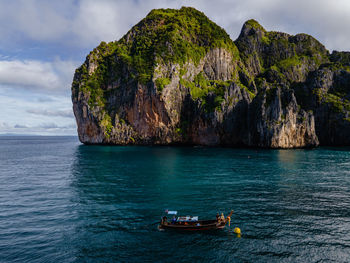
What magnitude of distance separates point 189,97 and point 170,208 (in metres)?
96.6

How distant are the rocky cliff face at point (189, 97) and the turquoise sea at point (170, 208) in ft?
201

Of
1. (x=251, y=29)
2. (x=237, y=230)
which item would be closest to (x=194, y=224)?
(x=237, y=230)

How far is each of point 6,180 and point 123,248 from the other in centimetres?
4113

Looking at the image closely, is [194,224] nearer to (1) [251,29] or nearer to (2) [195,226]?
(2) [195,226]

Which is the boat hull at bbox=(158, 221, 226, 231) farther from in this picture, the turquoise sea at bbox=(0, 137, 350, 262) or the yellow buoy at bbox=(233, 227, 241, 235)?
the yellow buoy at bbox=(233, 227, 241, 235)

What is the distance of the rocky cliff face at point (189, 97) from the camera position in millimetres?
104062

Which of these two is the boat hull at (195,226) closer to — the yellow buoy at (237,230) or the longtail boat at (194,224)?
the longtail boat at (194,224)

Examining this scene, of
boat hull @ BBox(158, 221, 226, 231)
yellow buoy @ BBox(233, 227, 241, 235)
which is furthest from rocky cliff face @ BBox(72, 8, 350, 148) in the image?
boat hull @ BBox(158, 221, 226, 231)

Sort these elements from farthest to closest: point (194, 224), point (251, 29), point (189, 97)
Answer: point (251, 29) < point (189, 97) < point (194, 224)

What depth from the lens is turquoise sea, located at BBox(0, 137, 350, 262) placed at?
64.5 ft

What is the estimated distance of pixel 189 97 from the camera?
398ft

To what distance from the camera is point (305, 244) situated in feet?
68.1

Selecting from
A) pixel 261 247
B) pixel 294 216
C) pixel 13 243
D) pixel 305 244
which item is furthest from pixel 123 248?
pixel 294 216

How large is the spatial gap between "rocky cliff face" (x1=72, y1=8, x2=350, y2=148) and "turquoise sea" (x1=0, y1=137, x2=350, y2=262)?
201 ft
